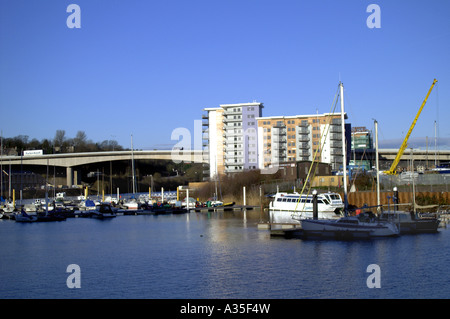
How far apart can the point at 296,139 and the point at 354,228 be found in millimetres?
82759

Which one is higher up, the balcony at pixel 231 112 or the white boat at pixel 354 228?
the balcony at pixel 231 112

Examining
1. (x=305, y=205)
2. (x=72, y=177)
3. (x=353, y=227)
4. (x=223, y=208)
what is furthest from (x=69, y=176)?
(x=353, y=227)

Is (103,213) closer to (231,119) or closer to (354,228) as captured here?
(354,228)

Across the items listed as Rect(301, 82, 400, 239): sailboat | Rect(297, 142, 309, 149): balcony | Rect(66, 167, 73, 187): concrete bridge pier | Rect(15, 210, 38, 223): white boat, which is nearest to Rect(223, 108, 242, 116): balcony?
Rect(297, 142, 309, 149): balcony

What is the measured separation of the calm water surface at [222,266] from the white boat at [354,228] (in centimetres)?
99

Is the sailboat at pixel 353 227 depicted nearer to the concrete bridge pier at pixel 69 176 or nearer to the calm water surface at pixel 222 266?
the calm water surface at pixel 222 266

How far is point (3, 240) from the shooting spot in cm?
4753

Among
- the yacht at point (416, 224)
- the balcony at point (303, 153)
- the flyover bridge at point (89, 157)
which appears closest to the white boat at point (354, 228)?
the yacht at point (416, 224)

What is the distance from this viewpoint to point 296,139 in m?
122

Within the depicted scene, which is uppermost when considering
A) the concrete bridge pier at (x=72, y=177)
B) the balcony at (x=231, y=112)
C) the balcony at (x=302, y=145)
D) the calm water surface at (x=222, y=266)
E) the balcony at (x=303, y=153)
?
the balcony at (x=231, y=112)

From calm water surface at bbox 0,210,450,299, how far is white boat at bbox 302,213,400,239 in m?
0.99

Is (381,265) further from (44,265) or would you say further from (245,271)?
(44,265)

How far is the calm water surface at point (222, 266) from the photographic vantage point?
2506cm

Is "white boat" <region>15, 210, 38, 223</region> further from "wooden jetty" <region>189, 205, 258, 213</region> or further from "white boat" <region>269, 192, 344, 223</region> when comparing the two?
"white boat" <region>269, 192, 344, 223</region>
